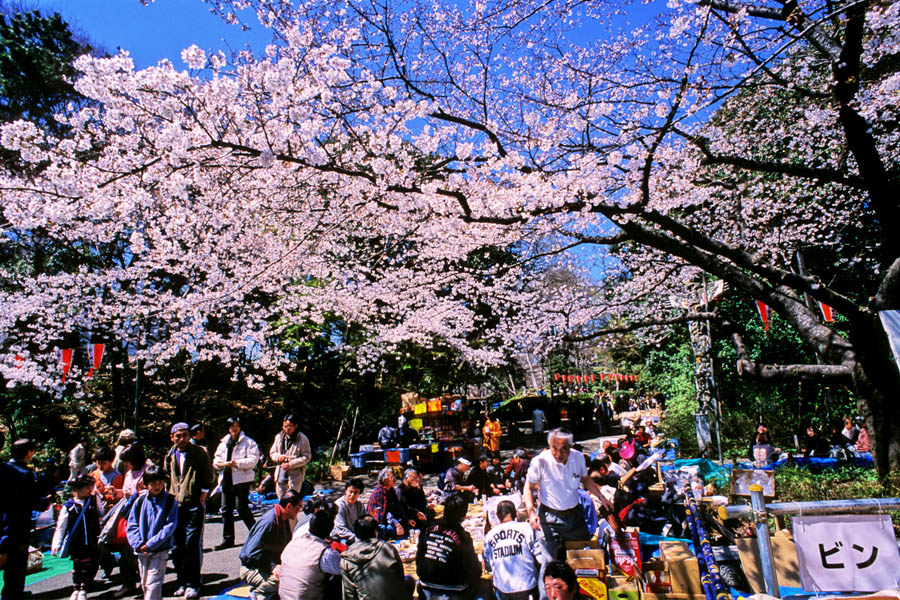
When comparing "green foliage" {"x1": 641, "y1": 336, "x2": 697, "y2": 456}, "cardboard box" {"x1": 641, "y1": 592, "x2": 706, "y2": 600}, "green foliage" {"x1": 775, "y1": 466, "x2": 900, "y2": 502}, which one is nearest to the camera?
"cardboard box" {"x1": 641, "y1": 592, "x2": 706, "y2": 600}

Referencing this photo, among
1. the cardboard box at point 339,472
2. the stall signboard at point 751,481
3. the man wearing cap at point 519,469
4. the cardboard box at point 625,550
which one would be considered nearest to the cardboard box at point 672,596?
the cardboard box at point 625,550

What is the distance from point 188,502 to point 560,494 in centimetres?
389

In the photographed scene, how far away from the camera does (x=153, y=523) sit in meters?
4.34

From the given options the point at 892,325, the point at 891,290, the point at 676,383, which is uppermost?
the point at 891,290

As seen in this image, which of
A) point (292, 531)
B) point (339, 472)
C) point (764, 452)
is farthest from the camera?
point (339, 472)

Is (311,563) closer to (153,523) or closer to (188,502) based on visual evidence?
(153,523)

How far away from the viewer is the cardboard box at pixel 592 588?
401cm

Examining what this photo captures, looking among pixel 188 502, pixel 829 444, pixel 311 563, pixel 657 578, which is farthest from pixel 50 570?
pixel 829 444

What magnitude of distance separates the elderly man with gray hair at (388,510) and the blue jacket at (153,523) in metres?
2.61

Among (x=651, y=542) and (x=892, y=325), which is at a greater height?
(x=892, y=325)

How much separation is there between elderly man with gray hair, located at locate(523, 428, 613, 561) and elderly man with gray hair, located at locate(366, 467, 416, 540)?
2.42 meters

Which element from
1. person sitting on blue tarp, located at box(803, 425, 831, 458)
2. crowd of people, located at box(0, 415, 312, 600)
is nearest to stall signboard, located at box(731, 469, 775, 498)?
crowd of people, located at box(0, 415, 312, 600)

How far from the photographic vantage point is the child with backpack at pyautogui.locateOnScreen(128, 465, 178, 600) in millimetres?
4287

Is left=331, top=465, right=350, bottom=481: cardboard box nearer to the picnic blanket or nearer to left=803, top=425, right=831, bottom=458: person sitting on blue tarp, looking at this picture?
the picnic blanket
